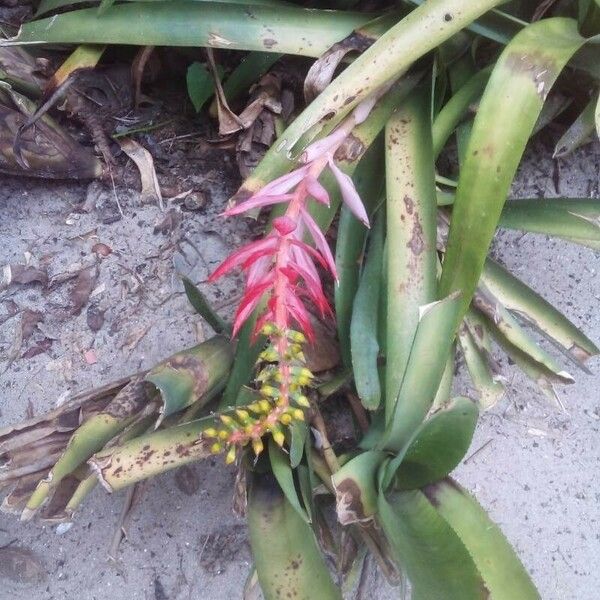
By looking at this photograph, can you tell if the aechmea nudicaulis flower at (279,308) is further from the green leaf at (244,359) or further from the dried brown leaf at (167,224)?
the dried brown leaf at (167,224)

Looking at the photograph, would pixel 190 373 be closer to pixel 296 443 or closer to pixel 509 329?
pixel 296 443

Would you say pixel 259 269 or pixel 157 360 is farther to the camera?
pixel 157 360

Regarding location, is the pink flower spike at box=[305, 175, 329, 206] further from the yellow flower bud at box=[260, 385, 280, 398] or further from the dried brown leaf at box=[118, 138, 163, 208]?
the dried brown leaf at box=[118, 138, 163, 208]

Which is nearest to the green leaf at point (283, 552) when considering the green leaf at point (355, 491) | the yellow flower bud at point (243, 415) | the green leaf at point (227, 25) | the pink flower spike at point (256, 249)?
the green leaf at point (355, 491)

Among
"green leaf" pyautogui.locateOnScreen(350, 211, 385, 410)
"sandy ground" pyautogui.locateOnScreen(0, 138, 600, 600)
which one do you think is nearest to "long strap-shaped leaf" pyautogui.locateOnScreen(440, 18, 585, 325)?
"green leaf" pyautogui.locateOnScreen(350, 211, 385, 410)

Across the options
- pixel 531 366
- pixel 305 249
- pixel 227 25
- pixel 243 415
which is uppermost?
pixel 227 25

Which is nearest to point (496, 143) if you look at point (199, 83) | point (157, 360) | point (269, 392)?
point (269, 392)

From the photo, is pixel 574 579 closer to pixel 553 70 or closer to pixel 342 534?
pixel 342 534
